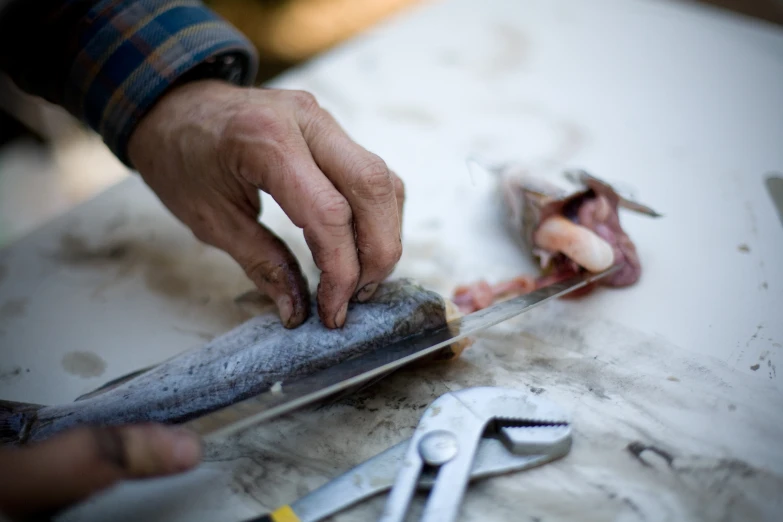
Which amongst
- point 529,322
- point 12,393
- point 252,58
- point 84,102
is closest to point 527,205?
point 529,322

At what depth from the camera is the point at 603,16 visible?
275cm

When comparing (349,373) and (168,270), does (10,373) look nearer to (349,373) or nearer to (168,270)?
(168,270)

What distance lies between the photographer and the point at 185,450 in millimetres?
959

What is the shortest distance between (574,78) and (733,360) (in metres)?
1.44

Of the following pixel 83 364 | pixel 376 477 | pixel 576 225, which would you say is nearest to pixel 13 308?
pixel 83 364

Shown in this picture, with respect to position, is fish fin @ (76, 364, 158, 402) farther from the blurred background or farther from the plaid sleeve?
the blurred background

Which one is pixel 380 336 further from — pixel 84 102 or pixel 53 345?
pixel 84 102

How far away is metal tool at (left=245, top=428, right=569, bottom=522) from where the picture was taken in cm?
107

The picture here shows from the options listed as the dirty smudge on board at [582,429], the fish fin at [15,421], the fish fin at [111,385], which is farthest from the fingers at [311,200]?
the fish fin at [15,421]

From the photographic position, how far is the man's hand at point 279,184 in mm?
1300

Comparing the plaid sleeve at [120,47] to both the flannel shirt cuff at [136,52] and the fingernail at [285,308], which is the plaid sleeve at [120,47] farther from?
the fingernail at [285,308]

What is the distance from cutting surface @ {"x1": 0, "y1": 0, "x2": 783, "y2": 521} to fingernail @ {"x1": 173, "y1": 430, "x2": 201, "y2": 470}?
294mm

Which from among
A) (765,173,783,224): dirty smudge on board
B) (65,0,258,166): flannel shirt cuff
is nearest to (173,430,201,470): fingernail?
(65,0,258,166): flannel shirt cuff

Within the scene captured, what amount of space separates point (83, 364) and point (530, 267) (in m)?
1.35
